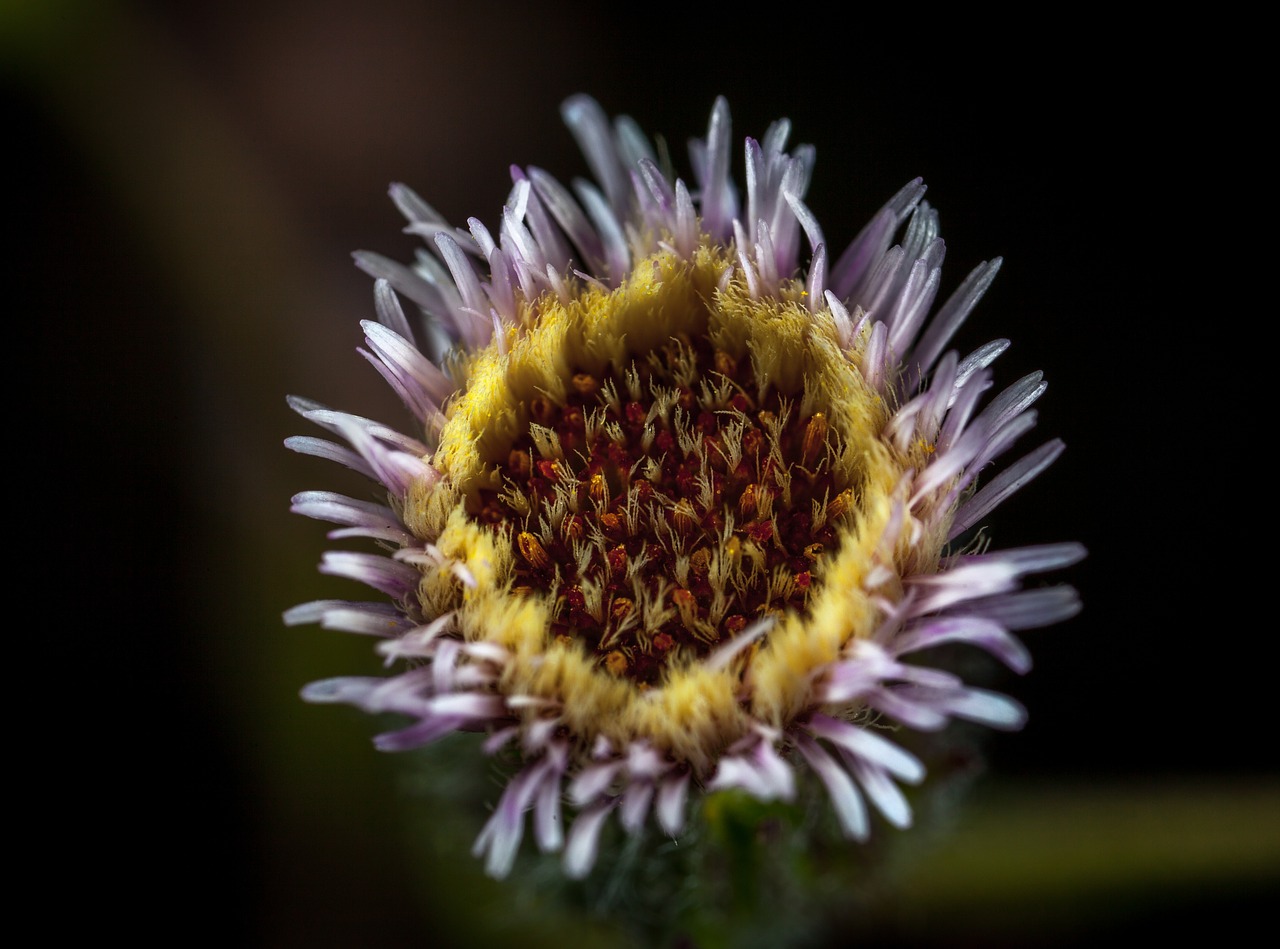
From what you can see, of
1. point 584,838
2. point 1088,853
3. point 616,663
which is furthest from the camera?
point 1088,853

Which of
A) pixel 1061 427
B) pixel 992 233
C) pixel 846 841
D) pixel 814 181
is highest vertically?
pixel 814 181

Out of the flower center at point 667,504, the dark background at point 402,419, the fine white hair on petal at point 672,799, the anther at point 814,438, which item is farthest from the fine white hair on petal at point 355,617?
the dark background at point 402,419

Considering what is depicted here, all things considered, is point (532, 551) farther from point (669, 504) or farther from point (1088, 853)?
point (1088, 853)

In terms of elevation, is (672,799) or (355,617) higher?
(355,617)

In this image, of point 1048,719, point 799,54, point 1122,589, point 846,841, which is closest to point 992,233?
point 799,54

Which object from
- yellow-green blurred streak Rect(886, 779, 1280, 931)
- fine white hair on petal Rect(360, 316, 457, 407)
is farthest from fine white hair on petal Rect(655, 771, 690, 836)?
yellow-green blurred streak Rect(886, 779, 1280, 931)

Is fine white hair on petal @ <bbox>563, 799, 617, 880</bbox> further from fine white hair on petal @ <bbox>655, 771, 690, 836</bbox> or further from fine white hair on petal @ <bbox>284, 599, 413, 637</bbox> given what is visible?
fine white hair on petal @ <bbox>284, 599, 413, 637</bbox>

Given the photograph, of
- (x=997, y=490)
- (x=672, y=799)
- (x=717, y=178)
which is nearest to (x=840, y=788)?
(x=672, y=799)

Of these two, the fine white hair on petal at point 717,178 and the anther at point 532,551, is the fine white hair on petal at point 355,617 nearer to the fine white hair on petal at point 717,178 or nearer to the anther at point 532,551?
the anther at point 532,551

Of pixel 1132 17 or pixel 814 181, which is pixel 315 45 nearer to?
pixel 814 181
